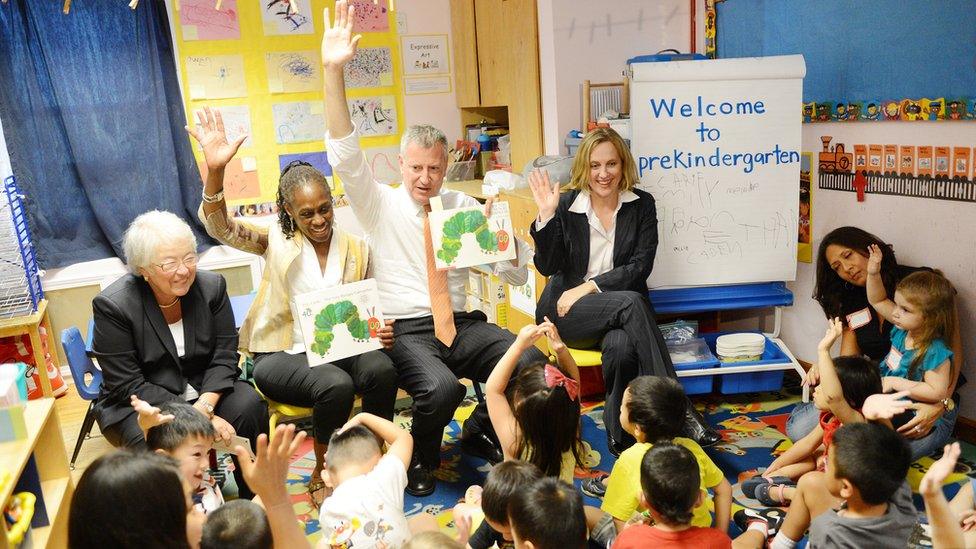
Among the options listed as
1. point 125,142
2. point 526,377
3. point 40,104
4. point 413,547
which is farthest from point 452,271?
point 40,104

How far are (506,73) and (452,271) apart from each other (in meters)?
2.11

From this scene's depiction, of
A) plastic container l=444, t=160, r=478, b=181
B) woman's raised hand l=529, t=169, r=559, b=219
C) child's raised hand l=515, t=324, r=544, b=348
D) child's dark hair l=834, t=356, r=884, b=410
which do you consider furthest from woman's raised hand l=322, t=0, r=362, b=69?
plastic container l=444, t=160, r=478, b=181

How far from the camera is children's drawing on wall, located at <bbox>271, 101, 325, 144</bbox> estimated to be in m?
5.10

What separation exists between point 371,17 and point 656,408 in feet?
12.4

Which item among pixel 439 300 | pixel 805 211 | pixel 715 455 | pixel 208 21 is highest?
pixel 208 21

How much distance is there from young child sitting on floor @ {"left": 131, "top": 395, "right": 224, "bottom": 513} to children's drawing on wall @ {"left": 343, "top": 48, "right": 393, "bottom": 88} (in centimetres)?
325

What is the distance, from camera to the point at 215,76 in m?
4.90

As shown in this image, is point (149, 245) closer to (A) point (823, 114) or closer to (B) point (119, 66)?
(B) point (119, 66)

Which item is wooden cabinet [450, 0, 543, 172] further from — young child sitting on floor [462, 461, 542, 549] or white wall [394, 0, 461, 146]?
young child sitting on floor [462, 461, 542, 549]

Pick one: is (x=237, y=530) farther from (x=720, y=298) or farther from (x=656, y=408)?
(x=720, y=298)

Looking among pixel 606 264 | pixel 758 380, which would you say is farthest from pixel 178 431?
pixel 758 380

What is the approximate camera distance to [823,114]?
12.4 ft

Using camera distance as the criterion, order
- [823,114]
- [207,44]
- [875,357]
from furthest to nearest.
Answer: [207,44] < [823,114] < [875,357]

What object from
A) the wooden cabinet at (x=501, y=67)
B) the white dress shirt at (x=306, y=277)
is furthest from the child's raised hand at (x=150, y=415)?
the wooden cabinet at (x=501, y=67)
